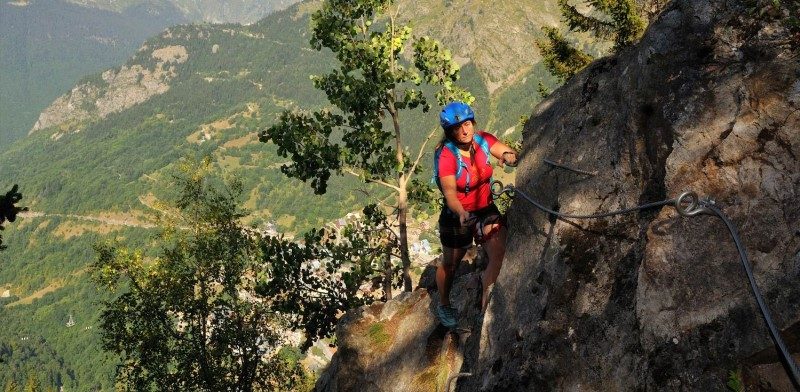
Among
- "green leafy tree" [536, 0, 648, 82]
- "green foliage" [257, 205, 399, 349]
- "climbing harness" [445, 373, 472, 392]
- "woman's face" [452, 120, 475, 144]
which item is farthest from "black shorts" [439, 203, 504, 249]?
"green leafy tree" [536, 0, 648, 82]

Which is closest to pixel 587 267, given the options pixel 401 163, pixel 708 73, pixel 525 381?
pixel 525 381

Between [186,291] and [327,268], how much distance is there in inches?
383

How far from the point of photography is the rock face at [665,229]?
5.95 meters

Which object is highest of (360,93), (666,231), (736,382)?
(666,231)

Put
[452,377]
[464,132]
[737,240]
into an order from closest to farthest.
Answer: [737,240] → [464,132] → [452,377]

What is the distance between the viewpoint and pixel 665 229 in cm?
678

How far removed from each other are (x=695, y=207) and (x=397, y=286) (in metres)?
16.3

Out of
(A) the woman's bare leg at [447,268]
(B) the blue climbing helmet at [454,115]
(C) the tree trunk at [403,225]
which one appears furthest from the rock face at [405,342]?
(B) the blue climbing helmet at [454,115]

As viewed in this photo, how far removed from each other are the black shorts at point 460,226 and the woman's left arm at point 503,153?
78 centimetres

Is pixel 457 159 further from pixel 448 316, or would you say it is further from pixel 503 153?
pixel 448 316

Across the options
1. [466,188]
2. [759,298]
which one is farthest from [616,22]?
[759,298]

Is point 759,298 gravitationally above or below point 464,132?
below

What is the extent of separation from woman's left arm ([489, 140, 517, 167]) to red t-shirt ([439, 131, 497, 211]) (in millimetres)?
86

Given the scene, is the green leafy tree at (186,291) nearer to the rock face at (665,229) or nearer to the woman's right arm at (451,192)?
the woman's right arm at (451,192)
